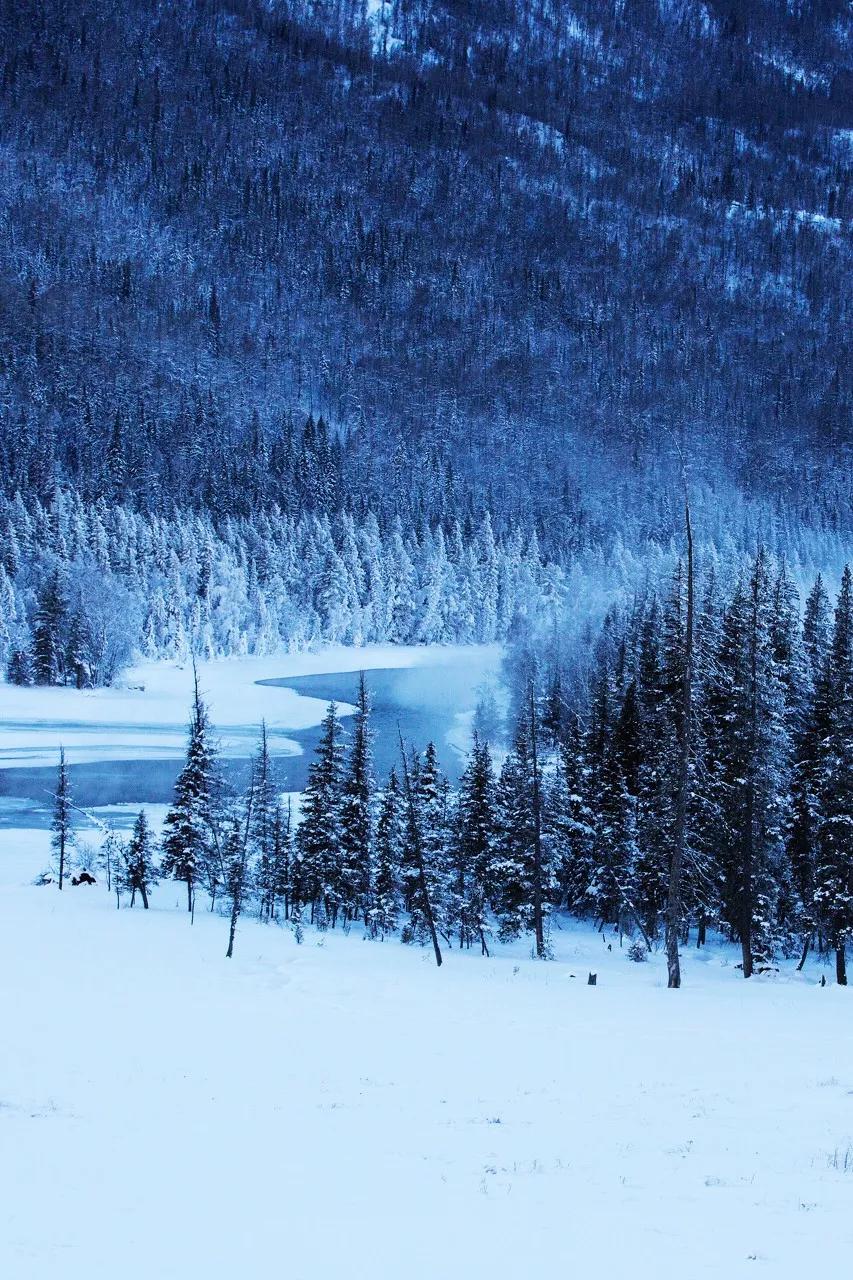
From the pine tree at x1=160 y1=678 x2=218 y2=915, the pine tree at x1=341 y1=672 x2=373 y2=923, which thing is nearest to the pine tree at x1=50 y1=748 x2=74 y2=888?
the pine tree at x1=160 y1=678 x2=218 y2=915

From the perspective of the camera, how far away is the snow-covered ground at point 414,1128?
6398mm

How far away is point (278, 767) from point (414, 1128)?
183ft

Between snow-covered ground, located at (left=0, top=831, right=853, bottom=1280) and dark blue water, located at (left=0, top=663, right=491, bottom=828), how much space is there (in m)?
29.4

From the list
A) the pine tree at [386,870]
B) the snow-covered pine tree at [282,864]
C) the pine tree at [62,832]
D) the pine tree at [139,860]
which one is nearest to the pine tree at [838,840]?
the pine tree at [386,870]

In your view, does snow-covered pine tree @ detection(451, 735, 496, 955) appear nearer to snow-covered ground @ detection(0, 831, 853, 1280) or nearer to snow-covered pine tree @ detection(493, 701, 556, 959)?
snow-covered pine tree @ detection(493, 701, 556, 959)

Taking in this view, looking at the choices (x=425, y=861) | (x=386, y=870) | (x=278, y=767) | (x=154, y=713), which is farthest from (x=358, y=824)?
(x=154, y=713)

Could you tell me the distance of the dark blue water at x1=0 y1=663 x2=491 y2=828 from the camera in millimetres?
55219

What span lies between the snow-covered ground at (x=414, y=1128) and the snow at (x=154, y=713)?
47068mm

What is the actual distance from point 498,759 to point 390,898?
33127 mm

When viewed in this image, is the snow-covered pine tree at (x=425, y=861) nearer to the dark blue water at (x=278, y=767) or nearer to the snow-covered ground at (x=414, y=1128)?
the dark blue water at (x=278, y=767)

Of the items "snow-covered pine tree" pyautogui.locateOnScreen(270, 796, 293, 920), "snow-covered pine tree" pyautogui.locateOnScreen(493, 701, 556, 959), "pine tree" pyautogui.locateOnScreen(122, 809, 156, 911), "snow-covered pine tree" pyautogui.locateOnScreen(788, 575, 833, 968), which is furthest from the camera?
"snow-covered pine tree" pyautogui.locateOnScreen(270, 796, 293, 920)

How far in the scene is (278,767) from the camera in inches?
2544

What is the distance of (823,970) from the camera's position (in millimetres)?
32938

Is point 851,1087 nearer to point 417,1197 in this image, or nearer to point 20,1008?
point 417,1197
